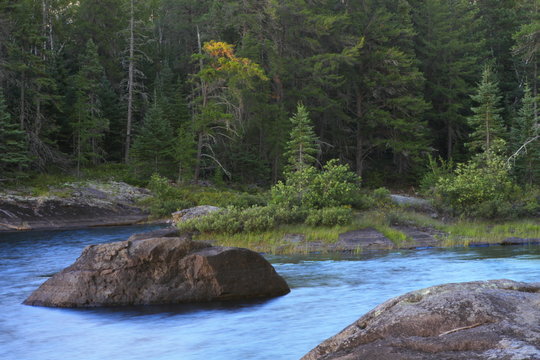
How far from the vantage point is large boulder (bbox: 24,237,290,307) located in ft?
38.1

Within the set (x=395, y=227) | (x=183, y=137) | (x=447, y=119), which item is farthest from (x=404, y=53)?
(x=395, y=227)

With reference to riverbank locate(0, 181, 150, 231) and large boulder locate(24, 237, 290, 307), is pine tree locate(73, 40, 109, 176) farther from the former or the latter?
large boulder locate(24, 237, 290, 307)

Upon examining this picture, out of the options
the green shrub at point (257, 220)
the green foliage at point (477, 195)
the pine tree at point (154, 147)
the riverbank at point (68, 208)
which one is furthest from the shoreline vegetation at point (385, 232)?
the pine tree at point (154, 147)

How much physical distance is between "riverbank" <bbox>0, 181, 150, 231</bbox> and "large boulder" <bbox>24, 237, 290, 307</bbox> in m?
21.0

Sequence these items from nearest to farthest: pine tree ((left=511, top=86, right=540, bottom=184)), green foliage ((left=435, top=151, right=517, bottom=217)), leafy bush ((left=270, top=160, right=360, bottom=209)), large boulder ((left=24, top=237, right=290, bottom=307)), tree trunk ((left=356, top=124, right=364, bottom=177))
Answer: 1. large boulder ((left=24, top=237, right=290, bottom=307))
2. leafy bush ((left=270, top=160, right=360, bottom=209))
3. green foliage ((left=435, top=151, right=517, bottom=217))
4. pine tree ((left=511, top=86, right=540, bottom=184))
5. tree trunk ((left=356, top=124, right=364, bottom=177))

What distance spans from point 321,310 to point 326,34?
39467mm

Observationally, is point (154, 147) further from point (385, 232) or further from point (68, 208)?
point (385, 232)

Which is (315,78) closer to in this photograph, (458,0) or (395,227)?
(458,0)

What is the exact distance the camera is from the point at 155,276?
11.7 meters

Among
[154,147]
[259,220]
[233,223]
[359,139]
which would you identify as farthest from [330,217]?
[359,139]

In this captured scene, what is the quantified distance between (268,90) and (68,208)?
19.8 meters

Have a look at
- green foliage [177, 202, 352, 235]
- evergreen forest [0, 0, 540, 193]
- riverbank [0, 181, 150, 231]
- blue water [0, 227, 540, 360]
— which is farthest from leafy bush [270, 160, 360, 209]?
evergreen forest [0, 0, 540, 193]

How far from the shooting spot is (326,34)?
48531mm

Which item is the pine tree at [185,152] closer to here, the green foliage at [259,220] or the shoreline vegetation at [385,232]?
the shoreline vegetation at [385,232]
